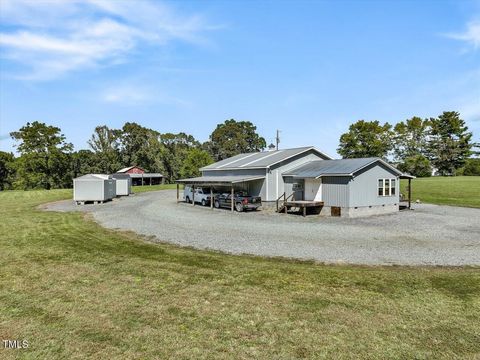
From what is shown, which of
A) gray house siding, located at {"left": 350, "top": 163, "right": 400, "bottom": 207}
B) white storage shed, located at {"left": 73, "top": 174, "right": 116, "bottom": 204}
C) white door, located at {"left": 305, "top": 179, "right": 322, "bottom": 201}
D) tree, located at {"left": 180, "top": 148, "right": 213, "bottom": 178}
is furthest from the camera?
tree, located at {"left": 180, "top": 148, "right": 213, "bottom": 178}

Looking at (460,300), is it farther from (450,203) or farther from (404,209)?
(450,203)

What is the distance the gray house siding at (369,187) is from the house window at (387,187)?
27cm

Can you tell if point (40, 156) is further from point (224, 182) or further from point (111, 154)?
point (224, 182)

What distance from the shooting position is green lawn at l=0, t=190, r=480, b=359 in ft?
16.2

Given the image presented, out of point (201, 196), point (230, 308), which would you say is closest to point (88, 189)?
point (201, 196)

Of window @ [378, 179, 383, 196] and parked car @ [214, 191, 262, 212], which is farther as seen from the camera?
parked car @ [214, 191, 262, 212]

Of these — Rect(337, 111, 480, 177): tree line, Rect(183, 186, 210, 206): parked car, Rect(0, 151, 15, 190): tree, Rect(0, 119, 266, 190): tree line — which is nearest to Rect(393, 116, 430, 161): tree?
Rect(337, 111, 480, 177): tree line

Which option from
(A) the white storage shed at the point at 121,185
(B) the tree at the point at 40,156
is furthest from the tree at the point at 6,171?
(A) the white storage shed at the point at 121,185

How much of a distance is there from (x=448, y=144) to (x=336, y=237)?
69077 millimetres

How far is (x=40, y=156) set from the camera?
2249 inches

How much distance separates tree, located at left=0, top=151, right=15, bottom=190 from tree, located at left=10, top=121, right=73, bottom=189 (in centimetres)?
1379

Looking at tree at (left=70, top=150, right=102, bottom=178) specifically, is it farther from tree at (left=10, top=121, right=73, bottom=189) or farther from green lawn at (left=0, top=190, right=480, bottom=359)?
green lawn at (left=0, top=190, right=480, bottom=359)

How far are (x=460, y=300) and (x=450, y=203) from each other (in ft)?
87.4

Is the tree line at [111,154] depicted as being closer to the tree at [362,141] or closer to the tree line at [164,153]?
the tree line at [164,153]
